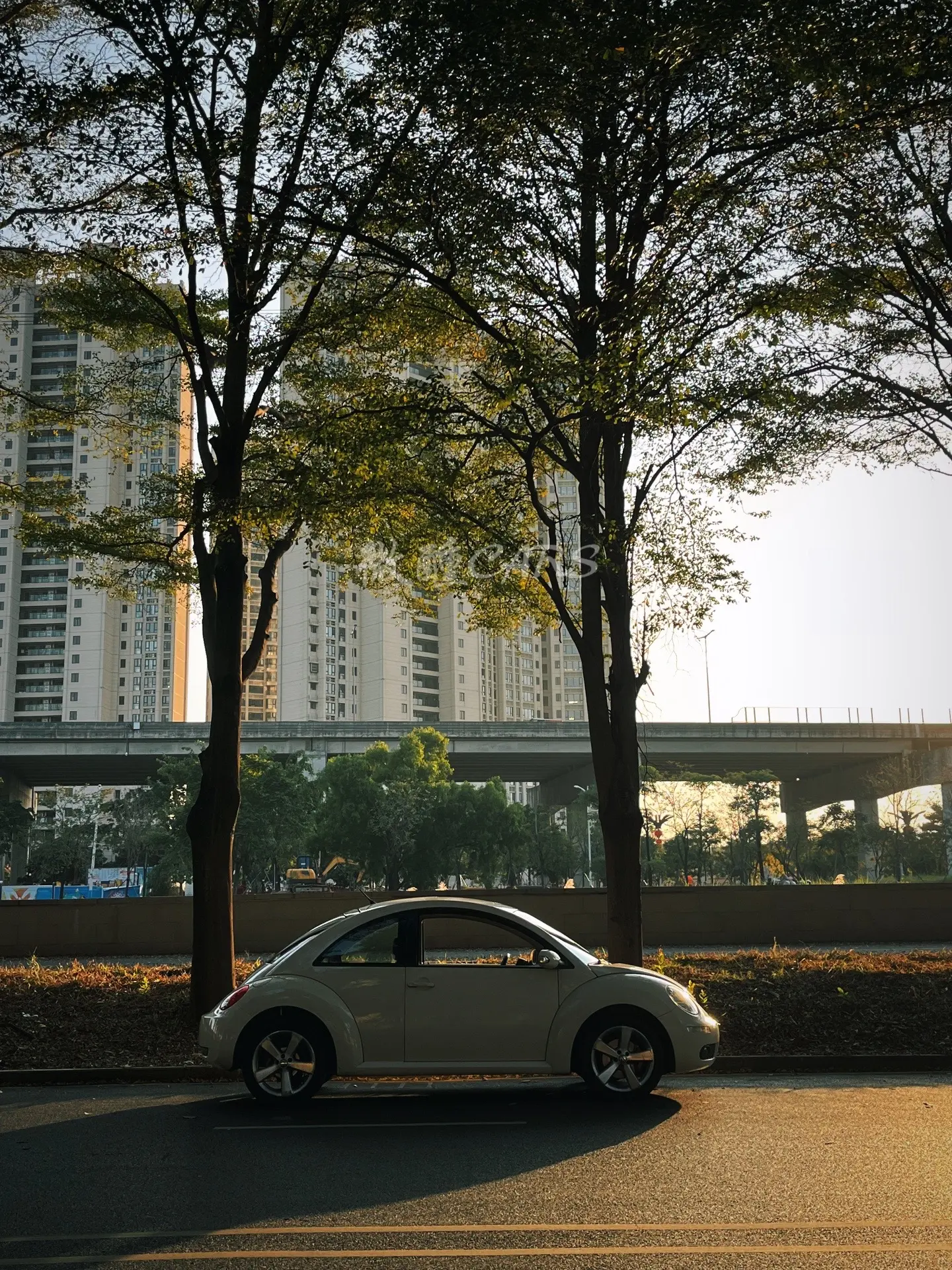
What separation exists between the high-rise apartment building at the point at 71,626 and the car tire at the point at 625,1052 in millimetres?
127030

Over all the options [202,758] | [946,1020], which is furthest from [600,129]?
[946,1020]

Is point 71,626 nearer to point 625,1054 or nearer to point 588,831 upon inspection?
point 588,831

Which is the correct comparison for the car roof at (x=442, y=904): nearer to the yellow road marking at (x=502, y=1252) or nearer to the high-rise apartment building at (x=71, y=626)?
the yellow road marking at (x=502, y=1252)

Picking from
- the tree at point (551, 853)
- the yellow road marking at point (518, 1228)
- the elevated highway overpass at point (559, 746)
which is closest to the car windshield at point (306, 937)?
the yellow road marking at point (518, 1228)

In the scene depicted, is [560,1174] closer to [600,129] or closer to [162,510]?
[600,129]

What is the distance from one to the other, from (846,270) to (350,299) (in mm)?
6584

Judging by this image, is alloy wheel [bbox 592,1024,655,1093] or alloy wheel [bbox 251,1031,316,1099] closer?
alloy wheel [bbox 251,1031,316,1099]

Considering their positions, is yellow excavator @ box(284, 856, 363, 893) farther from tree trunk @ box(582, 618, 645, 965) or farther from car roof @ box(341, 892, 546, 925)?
car roof @ box(341, 892, 546, 925)

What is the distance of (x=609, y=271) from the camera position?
46.6ft

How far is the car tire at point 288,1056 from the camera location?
8703mm

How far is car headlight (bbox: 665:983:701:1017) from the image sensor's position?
8.97 m

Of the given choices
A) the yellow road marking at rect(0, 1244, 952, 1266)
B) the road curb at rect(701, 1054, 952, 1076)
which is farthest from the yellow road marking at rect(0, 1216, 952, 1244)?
the road curb at rect(701, 1054, 952, 1076)

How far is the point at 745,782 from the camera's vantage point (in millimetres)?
80000

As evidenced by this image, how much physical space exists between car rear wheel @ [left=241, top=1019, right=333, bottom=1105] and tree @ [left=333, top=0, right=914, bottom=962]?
555 cm
